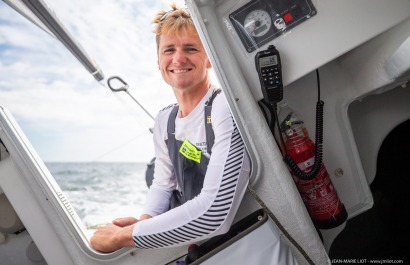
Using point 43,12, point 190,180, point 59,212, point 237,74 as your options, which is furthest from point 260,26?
point 43,12

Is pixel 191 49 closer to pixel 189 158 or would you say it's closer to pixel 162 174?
pixel 189 158

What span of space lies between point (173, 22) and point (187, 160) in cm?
82

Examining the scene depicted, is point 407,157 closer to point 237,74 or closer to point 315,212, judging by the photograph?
point 315,212

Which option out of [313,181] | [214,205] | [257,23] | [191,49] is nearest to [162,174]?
[214,205]

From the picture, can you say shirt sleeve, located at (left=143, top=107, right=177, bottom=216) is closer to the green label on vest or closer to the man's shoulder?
the man's shoulder

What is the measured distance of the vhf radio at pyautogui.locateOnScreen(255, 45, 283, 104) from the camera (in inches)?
38.4

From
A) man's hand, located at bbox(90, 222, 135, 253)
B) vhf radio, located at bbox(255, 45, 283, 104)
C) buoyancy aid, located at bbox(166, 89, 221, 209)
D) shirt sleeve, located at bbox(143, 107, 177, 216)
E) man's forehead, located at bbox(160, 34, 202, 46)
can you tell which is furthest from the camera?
shirt sleeve, located at bbox(143, 107, 177, 216)

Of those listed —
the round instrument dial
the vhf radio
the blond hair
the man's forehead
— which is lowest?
the vhf radio

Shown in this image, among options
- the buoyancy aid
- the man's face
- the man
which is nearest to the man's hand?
the man

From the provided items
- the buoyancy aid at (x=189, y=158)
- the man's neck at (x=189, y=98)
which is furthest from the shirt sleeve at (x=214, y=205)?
the man's neck at (x=189, y=98)

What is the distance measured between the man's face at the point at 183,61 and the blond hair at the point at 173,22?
1.1 inches

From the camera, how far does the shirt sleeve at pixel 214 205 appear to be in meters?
0.98

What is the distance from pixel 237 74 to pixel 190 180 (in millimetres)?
671

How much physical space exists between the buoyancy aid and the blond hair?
0.43 meters
